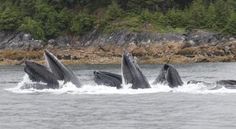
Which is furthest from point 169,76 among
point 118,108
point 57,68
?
point 118,108

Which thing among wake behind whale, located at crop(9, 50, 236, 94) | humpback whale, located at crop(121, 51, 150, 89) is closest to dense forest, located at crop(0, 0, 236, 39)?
wake behind whale, located at crop(9, 50, 236, 94)

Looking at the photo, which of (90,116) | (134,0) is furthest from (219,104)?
(134,0)

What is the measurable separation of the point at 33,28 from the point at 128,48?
2028cm

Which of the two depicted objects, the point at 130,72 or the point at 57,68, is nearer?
the point at 130,72

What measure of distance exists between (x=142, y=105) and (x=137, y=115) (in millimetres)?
4368

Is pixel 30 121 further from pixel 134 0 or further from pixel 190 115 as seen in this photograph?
pixel 134 0

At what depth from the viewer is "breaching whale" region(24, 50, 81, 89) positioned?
1788 inches

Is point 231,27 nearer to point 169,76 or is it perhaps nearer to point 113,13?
point 113,13

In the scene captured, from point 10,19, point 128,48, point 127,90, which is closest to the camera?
point 127,90

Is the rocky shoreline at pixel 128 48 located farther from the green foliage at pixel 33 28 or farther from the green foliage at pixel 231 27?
the green foliage at pixel 231 27

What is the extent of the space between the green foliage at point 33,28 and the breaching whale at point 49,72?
83.4 meters

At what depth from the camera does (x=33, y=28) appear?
130 metres

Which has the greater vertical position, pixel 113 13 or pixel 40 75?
pixel 113 13

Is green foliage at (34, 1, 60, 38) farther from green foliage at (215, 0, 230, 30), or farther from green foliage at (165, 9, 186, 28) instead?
green foliage at (215, 0, 230, 30)
